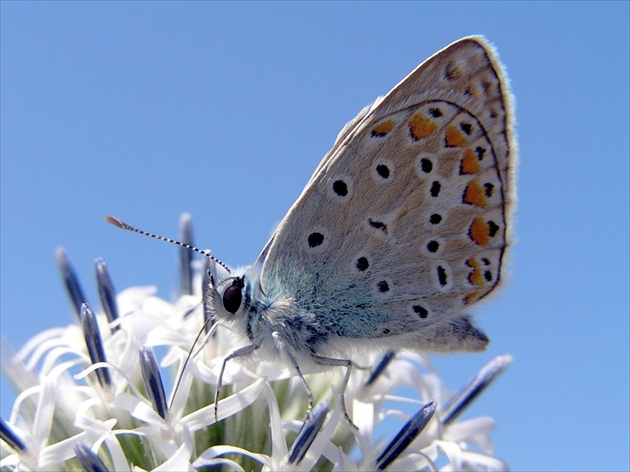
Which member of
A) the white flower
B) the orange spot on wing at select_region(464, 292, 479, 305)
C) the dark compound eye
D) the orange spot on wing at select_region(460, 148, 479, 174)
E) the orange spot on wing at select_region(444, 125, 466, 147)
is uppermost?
the orange spot on wing at select_region(444, 125, 466, 147)

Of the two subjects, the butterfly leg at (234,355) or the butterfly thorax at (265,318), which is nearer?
the butterfly leg at (234,355)

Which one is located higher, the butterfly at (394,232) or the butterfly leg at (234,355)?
the butterfly at (394,232)

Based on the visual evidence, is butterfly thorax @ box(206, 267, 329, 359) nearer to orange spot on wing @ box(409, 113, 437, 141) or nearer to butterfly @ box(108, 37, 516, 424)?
butterfly @ box(108, 37, 516, 424)

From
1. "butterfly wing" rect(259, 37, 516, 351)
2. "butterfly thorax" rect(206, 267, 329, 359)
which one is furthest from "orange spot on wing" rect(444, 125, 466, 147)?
"butterfly thorax" rect(206, 267, 329, 359)

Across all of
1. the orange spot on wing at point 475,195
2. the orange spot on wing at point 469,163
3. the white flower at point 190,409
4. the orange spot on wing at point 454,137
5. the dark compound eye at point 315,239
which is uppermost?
the orange spot on wing at point 454,137

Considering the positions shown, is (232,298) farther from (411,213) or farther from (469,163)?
(469,163)

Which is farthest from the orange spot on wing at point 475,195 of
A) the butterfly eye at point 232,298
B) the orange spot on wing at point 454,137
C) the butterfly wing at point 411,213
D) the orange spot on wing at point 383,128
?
the butterfly eye at point 232,298

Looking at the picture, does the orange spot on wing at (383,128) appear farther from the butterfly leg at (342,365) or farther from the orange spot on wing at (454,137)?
the butterfly leg at (342,365)

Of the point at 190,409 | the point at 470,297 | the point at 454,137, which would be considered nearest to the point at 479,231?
the point at 470,297
